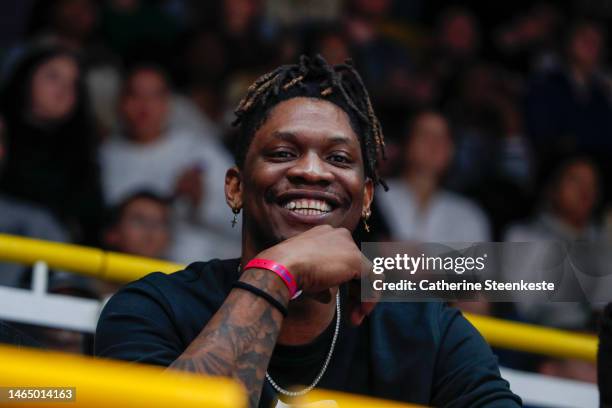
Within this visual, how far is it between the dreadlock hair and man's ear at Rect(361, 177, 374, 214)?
0.01m

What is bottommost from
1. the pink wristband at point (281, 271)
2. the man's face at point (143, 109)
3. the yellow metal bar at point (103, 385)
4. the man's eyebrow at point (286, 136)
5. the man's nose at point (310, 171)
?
the yellow metal bar at point (103, 385)

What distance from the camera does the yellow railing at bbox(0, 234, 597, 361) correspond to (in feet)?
9.34

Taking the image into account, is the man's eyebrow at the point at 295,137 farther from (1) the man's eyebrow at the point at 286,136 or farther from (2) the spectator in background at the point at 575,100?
(2) the spectator in background at the point at 575,100

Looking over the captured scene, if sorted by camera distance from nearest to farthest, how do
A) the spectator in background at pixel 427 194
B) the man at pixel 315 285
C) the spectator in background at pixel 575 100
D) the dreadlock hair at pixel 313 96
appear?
1. the man at pixel 315 285
2. the dreadlock hair at pixel 313 96
3. the spectator in background at pixel 427 194
4. the spectator in background at pixel 575 100

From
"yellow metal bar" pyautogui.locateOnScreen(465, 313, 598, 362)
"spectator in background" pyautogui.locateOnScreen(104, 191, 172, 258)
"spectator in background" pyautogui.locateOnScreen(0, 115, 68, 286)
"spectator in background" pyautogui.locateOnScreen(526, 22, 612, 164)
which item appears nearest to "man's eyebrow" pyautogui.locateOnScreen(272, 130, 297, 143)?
"yellow metal bar" pyautogui.locateOnScreen(465, 313, 598, 362)

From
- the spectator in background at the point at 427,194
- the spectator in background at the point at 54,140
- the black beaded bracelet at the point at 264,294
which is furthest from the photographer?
the spectator in background at the point at 427,194

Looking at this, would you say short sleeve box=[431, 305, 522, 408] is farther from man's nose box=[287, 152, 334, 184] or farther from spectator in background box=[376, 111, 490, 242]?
spectator in background box=[376, 111, 490, 242]

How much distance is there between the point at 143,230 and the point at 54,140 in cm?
61

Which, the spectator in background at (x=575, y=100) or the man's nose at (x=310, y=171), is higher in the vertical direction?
the spectator in background at (x=575, y=100)

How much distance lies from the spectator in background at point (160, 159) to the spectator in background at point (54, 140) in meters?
0.22

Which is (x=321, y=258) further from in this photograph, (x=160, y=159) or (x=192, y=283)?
(x=160, y=159)

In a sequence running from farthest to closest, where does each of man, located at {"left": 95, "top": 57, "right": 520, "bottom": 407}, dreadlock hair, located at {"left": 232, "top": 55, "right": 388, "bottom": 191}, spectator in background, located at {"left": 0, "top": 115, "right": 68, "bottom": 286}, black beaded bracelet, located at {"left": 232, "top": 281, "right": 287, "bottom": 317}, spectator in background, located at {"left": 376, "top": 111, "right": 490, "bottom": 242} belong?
1. spectator in background, located at {"left": 376, "top": 111, "right": 490, "bottom": 242}
2. spectator in background, located at {"left": 0, "top": 115, "right": 68, "bottom": 286}
3. dreadlock hair, located at {"left": 232, "top": 55, "right": 388, "bottom": 191}
4. man, located at {"left": 95, "top": 57, "right": 520, "bottom": 407}
5. black beaded bracelet, located at {"left": 232, "top": 281, "right": 287, "bottom": 317}

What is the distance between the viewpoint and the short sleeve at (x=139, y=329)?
2168 millimetres

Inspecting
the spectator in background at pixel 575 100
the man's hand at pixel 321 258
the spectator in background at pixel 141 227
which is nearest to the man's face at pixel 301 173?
the man's hand at pixel 321 258
